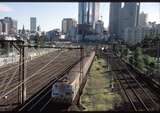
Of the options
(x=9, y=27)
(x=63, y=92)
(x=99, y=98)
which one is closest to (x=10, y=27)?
(x=9, y=27)

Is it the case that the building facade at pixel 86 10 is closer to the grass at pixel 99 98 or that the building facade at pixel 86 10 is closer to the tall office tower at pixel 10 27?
the grass at pixel 99 98

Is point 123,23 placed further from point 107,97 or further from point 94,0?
point 94,0

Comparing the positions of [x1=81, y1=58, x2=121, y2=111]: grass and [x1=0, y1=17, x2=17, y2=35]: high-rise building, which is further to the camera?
[x1=0, y1=17, x2=17, y2=35]: high-rise building

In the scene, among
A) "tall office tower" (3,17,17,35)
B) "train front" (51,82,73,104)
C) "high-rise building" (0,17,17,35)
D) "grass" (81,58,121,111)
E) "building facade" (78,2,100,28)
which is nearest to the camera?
"building facade" (78,2,100,28)

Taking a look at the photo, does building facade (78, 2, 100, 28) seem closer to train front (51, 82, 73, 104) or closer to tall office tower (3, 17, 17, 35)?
train front (51, 82, 73, 104)

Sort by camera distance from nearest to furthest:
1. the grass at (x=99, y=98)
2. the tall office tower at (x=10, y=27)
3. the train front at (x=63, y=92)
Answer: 1. the train front at (x=63, y=92)
2. the grass at (x=99, y=98)
3. the tall office tower at (x=10, y=27)

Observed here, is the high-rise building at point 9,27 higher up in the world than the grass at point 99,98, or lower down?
higher up

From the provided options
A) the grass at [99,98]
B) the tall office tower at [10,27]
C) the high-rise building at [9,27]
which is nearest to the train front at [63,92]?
the grass at [99,98]

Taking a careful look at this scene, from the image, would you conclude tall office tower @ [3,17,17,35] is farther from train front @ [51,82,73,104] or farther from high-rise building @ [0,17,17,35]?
train front @ [51,82,73,104]

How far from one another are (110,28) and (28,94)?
2516 inches

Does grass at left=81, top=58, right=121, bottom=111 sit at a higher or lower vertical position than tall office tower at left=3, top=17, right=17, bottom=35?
lower

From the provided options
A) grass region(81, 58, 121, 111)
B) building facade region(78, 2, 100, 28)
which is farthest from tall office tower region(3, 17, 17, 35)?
grass region(81, 58, 121, 111)

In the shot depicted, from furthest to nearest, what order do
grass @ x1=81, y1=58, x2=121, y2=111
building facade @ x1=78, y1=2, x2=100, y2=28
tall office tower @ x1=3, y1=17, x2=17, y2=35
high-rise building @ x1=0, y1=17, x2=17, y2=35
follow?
tall office tower @ x1=3, y1=17, x2=17, y2=35 → high-rise building @ x1=0, y1=17, x2=17, y2=35 → grass @ x1=81, y1=58, x2=121, y2=111 → building facade @ x1=78, y1=2, x2=100, y2=28

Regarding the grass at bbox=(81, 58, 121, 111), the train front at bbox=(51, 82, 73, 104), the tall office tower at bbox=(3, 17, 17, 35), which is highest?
the tall office tower at bbox=(3, 17, 17, 35)
